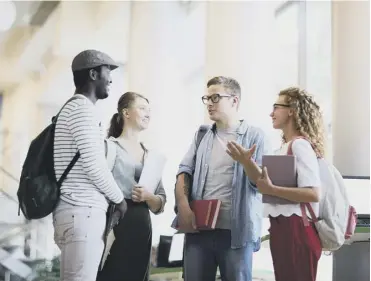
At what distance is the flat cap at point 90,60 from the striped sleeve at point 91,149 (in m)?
0.21

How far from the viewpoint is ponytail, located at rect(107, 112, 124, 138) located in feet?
7.73

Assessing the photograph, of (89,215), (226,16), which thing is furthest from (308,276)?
(226,16)

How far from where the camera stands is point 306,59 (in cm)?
273

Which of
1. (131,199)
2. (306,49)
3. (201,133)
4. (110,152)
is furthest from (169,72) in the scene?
(306,49)

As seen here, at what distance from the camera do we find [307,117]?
2.30 meters

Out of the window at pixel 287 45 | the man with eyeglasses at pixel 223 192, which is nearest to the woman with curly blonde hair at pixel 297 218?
the man with eyeglasses at pixel 223 192

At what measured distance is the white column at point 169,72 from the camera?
245 cm

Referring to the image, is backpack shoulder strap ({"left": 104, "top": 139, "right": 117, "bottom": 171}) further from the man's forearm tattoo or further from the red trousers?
the red trousers

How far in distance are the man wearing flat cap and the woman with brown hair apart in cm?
9

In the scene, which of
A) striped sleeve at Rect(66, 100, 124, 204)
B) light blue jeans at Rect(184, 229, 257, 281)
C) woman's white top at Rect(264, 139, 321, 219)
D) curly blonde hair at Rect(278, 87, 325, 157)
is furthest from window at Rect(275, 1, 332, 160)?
striped sleeve at Rect(66, 100, 124, 204)

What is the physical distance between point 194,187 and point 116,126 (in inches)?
17.6

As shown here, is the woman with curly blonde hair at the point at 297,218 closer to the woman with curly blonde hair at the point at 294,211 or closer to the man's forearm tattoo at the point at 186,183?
the woman with curly blonde hair at the point at 294,211

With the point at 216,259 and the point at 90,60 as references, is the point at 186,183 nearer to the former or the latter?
the point at 216,259

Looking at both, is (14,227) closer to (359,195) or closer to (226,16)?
(226,16)
